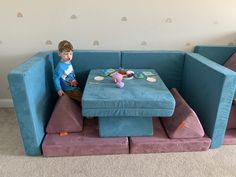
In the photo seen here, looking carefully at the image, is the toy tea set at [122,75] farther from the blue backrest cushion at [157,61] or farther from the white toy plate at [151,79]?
the blue backrest cushion at [157,61]

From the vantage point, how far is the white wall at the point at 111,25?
82.2 inches

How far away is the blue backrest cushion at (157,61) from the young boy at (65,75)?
0.54 m

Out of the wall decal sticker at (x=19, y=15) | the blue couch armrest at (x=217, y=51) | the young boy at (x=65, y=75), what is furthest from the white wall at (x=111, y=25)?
the young boy at (x=65, y=75)

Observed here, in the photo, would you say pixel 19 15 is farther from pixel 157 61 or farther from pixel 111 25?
pixel 157 61

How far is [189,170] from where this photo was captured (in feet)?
5.04

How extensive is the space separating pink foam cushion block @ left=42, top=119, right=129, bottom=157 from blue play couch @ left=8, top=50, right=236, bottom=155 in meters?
0.09

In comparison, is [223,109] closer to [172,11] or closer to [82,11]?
[172,11]

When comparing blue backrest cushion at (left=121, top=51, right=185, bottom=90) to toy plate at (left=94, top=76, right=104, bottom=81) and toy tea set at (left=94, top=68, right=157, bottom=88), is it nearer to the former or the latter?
toy tea set at (left=94, top=68, right=157, bottom=88)

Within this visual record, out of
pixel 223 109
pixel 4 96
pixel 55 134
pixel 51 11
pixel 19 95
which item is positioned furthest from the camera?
pixel 4 96

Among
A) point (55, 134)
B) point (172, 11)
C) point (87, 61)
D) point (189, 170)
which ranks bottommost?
point (189, 170)

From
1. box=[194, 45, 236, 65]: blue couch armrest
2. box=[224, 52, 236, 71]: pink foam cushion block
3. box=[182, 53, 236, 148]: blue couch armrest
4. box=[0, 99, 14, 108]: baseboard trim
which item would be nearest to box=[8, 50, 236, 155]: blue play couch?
box=[182, 53, 236, 148]: blue couch armrest

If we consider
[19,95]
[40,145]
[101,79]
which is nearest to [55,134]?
[40,145]

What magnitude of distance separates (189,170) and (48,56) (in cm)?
155

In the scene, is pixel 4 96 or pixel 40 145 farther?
pixel 4 96
